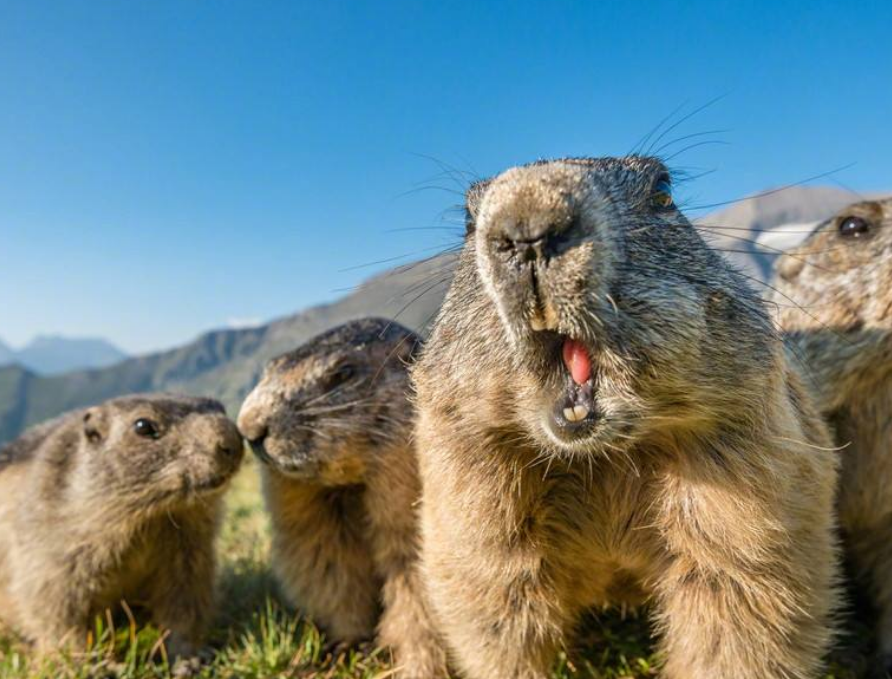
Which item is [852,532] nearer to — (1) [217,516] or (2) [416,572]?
(2) [416,572]

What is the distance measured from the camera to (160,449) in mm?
5512

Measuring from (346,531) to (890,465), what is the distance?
3.58 m

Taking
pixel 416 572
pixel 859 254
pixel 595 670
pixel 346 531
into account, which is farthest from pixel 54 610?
pixel 859 254

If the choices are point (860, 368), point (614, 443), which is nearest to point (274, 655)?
point (614, 443)

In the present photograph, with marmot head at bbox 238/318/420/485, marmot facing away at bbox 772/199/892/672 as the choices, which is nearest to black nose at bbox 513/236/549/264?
marmot head at bbox 238/318/420/485

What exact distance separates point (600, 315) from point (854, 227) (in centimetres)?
371

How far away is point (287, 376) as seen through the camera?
197 inches

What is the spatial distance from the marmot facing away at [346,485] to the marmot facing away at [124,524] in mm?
702

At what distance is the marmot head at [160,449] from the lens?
5.29m

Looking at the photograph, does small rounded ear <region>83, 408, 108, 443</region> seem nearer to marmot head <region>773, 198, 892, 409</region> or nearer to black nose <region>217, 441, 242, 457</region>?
black nose <region>217, 441, 242, 457</region>

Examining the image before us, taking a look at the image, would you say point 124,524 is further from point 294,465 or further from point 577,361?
point 577,361

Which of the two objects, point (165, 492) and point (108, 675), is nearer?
point (108, 675)

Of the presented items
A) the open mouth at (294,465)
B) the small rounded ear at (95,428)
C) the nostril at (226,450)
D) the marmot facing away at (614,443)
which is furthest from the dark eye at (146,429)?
the marmot facing away at (614,443)

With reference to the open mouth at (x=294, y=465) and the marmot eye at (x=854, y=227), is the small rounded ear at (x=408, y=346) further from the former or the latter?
the marmot eye at (x=854, y=227)
